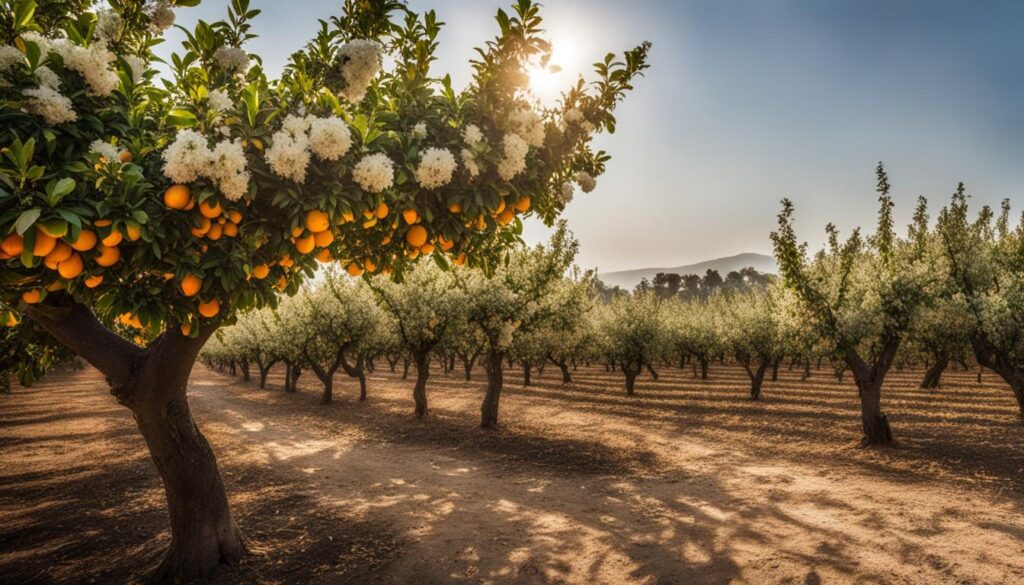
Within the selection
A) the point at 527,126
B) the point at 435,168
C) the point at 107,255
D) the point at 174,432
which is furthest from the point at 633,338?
the point at 107,255

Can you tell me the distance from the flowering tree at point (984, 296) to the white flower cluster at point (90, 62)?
2624cm

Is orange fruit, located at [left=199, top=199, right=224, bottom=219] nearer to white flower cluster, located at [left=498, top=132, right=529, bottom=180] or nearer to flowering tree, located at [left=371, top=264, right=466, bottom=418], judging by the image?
white flower cluster, located at [left=498, top=132, right=529, bottom=180]

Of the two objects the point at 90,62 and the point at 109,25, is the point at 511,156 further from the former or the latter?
the point at 109,25

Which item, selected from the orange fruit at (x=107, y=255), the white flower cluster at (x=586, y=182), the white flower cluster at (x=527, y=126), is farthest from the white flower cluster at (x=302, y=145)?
the white flower cluster at (x=586, y=182)

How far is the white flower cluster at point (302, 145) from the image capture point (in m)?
3.35

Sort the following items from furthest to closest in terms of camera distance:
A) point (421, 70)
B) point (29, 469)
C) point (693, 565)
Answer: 1. point (29, 469)
2. point (693, 565)
3. point (421, 70)

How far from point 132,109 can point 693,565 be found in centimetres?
904

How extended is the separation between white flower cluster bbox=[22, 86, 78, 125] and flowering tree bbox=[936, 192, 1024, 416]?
26402 millimetres

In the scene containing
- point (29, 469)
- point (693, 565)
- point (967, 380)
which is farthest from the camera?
point (967, 380)

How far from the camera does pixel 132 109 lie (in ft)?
12.4

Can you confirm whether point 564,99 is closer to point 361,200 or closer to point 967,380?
point 361,200

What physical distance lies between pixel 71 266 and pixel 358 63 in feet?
7.86

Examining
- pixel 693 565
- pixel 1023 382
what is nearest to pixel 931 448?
pixel 1023 382

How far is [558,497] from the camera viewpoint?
39.1 ft
